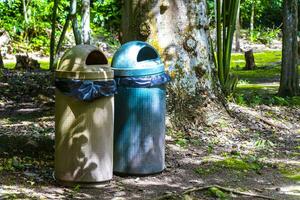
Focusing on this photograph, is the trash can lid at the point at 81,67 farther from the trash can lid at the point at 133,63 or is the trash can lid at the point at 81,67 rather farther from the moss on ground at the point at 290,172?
the moss on ground at the point at 290,172

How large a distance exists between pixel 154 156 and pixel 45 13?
2122 centimetres

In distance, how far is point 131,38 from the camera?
8438 millimetres

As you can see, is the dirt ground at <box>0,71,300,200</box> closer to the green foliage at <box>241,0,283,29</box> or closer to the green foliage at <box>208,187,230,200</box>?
the green foliage at <box>208,187,230,200</box>

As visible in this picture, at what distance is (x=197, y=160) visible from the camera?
7234 mm

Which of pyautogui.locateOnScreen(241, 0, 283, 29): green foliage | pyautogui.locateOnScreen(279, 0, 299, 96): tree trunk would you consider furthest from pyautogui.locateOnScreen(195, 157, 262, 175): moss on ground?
pyautogui.locateOnScreen(241, 0, 283, 29): green foliage

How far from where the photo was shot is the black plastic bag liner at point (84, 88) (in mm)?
5621

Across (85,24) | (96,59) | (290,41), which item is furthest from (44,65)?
(96,59)

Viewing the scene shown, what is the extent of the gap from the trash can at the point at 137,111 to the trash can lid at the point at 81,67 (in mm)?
353

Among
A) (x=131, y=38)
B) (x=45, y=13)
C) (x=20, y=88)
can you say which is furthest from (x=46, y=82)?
(x=45, y=13)

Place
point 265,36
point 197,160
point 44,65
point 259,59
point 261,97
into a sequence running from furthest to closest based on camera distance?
point 265,36 < point 259,59 < point 44,65 < point 261,97 < point 197,160

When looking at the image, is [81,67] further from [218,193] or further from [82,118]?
[218,193]

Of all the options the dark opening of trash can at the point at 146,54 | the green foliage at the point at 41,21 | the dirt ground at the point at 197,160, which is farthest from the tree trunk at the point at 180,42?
the green foliage at the point at 41,21

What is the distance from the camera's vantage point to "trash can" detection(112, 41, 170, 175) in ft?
20.3

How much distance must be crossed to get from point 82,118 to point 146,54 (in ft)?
4.50
